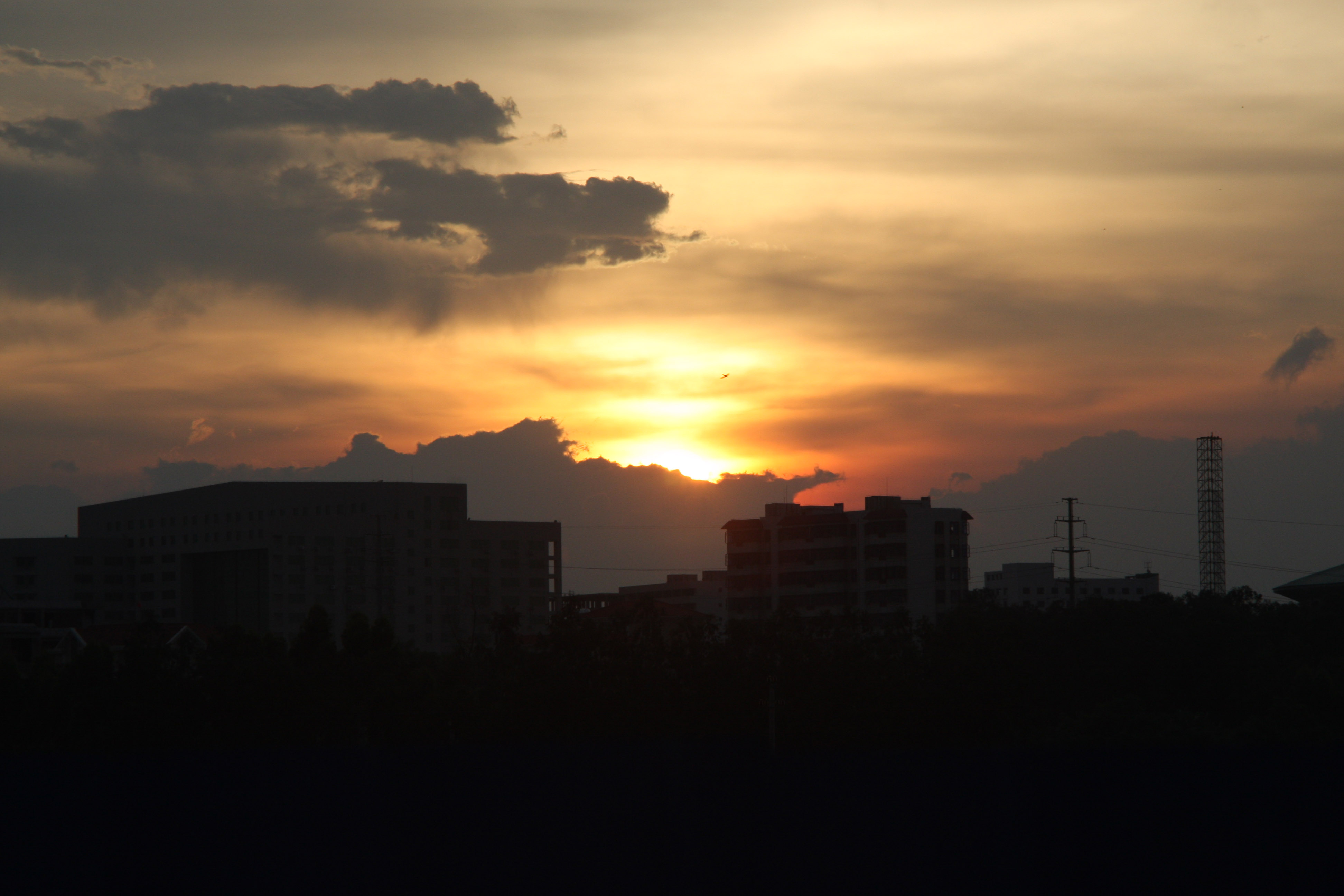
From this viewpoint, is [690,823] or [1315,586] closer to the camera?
[690,823]

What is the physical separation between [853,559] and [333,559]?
65.6 meters

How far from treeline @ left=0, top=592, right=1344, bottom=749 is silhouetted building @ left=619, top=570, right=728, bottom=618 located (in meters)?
118

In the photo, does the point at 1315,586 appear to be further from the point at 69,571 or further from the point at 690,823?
the point at 69,571

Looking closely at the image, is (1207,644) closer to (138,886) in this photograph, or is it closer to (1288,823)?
(1288,823)

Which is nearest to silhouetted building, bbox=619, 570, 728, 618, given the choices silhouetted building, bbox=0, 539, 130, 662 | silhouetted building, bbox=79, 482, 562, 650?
silhouetted building, bbox=79, 482, 562, 650

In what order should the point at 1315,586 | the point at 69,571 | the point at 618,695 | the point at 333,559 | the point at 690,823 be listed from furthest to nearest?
the point at 69,571 < the point at 333,559 < the point at 1315,586 < the point at 618,695 < the point at 690,823

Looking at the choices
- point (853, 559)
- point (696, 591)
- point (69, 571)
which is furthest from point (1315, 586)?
point (69, 571)

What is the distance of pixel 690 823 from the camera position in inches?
532

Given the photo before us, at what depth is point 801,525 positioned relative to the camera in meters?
124

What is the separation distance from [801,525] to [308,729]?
91427mm

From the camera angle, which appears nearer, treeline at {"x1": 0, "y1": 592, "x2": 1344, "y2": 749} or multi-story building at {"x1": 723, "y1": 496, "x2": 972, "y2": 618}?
treeline at {"x1": 0, "y1": 592, "x2": 1344, "y2": 749}

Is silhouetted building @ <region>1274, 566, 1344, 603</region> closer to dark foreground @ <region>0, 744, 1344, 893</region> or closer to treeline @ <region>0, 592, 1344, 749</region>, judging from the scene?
treeline @ <region>0, 592, 1344, 749</region>

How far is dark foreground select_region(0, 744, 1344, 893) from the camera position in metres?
13.1

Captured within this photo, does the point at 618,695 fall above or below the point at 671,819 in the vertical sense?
below
